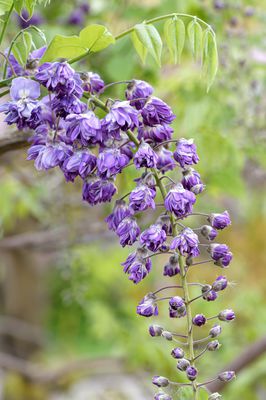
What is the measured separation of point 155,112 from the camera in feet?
2.77

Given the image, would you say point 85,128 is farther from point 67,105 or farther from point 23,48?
point 23,48

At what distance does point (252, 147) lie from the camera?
203 centimetres

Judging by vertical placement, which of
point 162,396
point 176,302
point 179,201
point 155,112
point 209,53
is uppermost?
point 209,53

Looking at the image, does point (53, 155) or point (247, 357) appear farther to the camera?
point (247, 357)

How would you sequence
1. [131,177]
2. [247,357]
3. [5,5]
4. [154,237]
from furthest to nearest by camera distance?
[247,357], [131,177], [5,5], [154,237]

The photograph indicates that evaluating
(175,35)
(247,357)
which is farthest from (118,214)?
(247,357)

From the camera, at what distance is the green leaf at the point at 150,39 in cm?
89

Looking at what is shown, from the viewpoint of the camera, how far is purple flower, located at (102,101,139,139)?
82 cm

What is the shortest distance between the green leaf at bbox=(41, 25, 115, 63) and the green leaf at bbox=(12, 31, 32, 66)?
22mm

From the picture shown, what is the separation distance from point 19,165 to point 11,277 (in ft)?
6.76

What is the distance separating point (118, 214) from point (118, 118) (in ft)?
0.41

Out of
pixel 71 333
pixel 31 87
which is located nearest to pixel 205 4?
pixel 31 87

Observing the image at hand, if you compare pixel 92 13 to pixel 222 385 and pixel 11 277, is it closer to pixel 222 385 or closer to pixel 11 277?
pixel 222 385

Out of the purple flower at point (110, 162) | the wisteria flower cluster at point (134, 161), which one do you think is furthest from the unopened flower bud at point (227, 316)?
the purple flower at point (110, 162)
